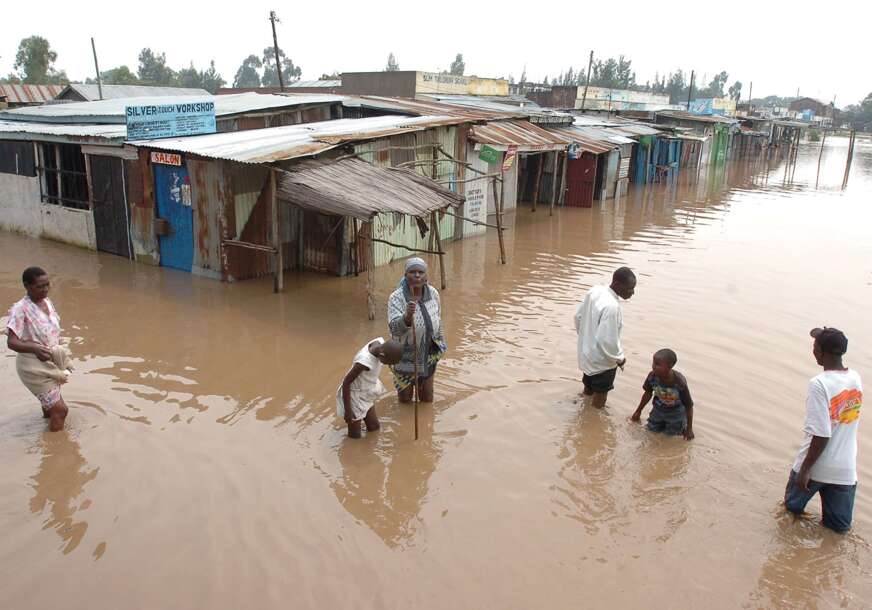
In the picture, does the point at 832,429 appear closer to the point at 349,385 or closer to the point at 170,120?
the point at 349,385

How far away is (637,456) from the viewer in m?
5.57

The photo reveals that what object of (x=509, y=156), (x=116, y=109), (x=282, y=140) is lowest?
(x=509, y=156)

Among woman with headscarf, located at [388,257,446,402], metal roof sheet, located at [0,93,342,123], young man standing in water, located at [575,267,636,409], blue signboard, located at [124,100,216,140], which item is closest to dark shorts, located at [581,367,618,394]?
young man standing in water, located at [575,267,636,409]

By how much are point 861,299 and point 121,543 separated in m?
11.5

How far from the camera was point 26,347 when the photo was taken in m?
5.00

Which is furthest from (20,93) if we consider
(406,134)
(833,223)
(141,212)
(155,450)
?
(833,223)

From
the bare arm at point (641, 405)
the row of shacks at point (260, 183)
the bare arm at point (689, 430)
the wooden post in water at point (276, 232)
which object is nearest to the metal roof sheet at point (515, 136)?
the row of shacks at point (260, 183)

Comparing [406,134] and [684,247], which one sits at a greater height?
[406,134]

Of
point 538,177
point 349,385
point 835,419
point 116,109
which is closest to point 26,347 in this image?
point 349,385

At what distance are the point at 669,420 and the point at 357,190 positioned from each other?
5.21m

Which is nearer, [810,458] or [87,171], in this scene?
[810,458]

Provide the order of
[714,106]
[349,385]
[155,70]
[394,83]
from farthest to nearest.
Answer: [155,70] → [714,106] → [394,83] → [349,385]

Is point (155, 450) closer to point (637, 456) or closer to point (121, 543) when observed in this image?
point (121, 543)

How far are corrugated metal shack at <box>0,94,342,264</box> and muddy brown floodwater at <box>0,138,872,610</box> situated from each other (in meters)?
1.93
